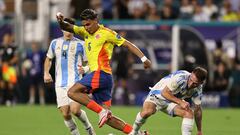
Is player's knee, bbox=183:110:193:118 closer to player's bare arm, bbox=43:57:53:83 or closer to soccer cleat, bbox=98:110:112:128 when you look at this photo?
soccer cleat, bbox=98:110:112:128

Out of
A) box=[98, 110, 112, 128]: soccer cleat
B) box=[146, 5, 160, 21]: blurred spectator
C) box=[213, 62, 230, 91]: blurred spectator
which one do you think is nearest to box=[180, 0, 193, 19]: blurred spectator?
box=[146, 5, 160, 21]: blurred spectator

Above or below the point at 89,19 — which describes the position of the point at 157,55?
below

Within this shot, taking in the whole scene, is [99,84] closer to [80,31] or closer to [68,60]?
[80,31]

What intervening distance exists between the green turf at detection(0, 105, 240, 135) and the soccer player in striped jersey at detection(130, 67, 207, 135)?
232 centimetres

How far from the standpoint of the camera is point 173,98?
1374cm

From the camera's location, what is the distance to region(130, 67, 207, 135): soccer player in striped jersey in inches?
536

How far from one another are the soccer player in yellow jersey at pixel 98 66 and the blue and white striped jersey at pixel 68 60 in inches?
33.7

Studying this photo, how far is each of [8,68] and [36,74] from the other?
38.1 inches

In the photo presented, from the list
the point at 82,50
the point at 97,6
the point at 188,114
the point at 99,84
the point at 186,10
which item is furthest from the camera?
the point at 97,6

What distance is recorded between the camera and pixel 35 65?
2869cm

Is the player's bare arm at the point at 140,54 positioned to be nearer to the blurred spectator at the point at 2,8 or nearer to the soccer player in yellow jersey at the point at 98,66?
the soccer player in yellow jersey at the point at 98,66

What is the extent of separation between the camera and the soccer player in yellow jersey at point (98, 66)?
13836 mm

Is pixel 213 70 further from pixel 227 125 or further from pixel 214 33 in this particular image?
pixel 227 125

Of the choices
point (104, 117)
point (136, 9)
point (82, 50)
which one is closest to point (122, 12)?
point (136, 9)
